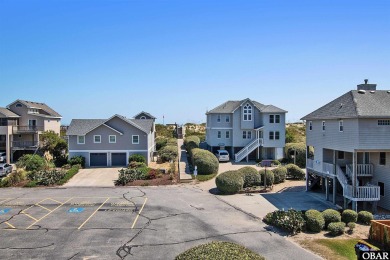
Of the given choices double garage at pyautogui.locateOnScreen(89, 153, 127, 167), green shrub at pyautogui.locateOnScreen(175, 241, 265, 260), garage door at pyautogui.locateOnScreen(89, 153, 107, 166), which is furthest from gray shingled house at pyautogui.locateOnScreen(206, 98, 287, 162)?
green shrub at pyautogui.locateOnScreen(175, 241, 265, 260)

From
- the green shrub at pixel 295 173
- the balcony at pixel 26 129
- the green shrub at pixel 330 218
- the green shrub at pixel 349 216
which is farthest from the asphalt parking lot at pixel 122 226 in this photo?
the balcony at pixel 26 129

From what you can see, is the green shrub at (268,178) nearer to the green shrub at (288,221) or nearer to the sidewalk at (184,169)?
the sidewalk at (184,169)

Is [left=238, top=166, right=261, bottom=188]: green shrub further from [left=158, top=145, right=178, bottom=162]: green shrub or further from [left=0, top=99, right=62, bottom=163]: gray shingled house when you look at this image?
[left=0, top=99, right=62, bottom=163]: gray shingled house

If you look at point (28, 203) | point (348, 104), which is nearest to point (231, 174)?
point (348, 104)

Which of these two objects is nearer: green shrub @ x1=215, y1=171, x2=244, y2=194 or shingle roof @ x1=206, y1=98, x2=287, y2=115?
green shrub @ x1=215, y1=171, x2=244, y2=194

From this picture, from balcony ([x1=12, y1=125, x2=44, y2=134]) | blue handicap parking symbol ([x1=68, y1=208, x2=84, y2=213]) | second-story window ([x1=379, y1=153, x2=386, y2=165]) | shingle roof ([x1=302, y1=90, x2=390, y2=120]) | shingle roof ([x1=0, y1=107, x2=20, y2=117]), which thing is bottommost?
blue handicap parking symbol ([x1=68, y1=208, x2=84, y2=213])

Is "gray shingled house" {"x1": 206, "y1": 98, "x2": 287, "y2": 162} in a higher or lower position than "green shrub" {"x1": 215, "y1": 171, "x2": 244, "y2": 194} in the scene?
higher

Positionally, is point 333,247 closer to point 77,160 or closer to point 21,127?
point 77,160

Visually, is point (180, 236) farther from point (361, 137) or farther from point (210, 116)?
point (210, 116)
